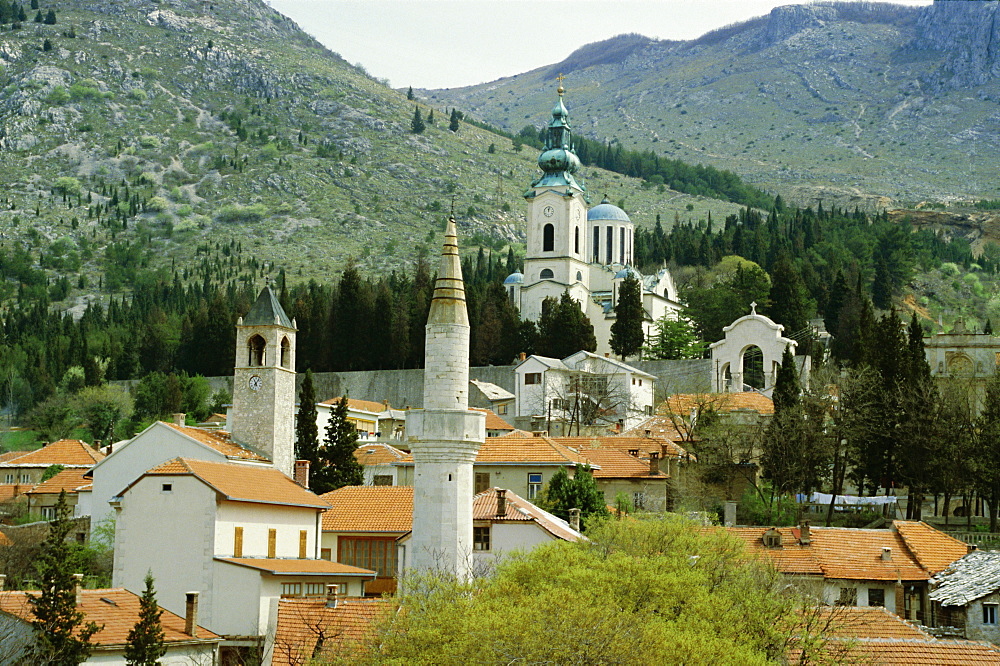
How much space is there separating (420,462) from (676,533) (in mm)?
8025

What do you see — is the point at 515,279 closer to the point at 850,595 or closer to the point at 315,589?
the point at 315,589

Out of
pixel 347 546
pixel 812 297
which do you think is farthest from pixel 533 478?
pixel 812 297

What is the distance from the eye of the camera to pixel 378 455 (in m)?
61.4

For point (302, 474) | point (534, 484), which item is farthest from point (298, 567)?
point (534, 484)

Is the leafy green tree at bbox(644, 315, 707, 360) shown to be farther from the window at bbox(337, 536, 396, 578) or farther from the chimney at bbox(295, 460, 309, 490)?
the window at bbox(337, 536, 396, 578)

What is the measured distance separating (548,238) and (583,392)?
26.3 metres

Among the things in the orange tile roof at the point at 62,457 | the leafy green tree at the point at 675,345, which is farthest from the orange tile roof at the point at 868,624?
the leafy green tree at the point at 675,345

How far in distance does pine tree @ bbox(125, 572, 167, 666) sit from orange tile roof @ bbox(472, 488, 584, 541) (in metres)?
10.0

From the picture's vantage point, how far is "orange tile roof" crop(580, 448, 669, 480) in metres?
51.7

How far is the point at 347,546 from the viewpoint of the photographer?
44.5 m

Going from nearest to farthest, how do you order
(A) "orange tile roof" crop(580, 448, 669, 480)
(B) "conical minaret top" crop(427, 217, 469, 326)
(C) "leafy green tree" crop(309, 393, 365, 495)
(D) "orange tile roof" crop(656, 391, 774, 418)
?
(B) "conical minaret top" crop(427, 217, 469, 326)
(A) "orange tile roof" crop(580, 448, 669, 480)
(C) "leafy green tree" crop(309, 393, 365, 495)
(D) "orange tile roof" crop(656, 391, 774, 418)

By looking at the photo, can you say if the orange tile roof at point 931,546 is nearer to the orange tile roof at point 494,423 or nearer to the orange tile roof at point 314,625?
the orange tile roof at point 314,625

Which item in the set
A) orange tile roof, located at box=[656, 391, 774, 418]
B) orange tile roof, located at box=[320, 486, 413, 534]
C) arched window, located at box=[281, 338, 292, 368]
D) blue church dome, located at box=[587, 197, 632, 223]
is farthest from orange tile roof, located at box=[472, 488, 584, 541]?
blue church dome, located at box=[587, 197, 632, 223]

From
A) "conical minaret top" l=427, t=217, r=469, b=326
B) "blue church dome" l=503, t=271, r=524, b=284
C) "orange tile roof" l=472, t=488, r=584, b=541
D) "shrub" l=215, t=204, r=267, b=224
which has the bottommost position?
"orange tile roof" l=472, t=488, r=584, b=541
